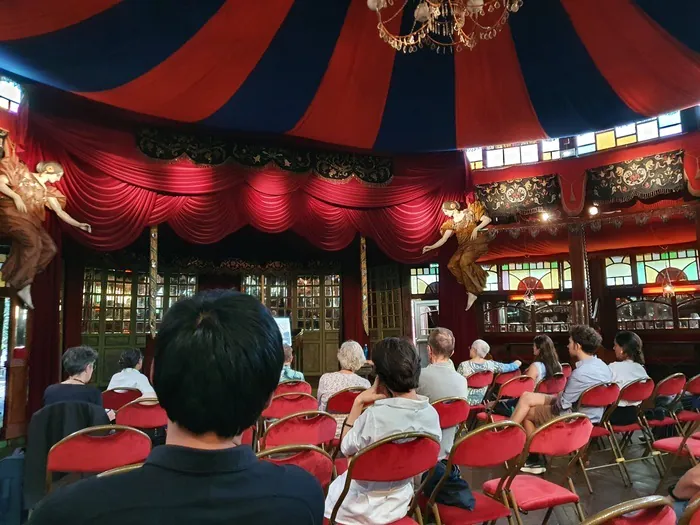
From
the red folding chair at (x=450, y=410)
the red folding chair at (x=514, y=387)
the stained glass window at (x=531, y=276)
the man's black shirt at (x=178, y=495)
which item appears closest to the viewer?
the man's black shirt at (x=178, y=495)

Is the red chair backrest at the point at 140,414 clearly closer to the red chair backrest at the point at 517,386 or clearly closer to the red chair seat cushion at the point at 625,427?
the red chair backrest at the point at 517,386

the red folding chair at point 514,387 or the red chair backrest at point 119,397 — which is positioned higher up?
the red chair backrest at point 119,397

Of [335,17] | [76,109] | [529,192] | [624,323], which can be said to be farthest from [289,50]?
[624,323]

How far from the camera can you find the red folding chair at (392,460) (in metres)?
1.85

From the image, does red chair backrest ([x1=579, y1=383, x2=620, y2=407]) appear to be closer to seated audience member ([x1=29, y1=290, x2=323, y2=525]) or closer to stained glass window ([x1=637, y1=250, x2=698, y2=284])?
seated audience member ([x1=29, y1=290, x2=323, y2=525])

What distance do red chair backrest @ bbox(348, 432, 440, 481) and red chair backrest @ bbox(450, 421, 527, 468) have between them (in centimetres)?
23

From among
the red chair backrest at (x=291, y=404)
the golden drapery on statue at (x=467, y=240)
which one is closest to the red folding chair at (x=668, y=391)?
A: the red chair backrest at (x=291, y=404)

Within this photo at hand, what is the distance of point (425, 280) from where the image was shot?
10266 mm

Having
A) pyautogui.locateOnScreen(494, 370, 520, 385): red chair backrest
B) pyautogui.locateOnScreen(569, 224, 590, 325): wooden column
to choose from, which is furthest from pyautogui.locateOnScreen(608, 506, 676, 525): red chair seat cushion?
pyautogui.locateOnScreen(569, 224, 590, 325): wooden column

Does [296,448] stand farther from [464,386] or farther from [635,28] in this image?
[635,28]

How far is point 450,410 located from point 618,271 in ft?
30.9

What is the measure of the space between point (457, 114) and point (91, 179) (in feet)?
17.1

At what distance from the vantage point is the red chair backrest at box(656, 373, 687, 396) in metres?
4.13

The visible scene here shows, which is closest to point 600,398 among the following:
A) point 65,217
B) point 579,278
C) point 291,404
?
point 291,404
